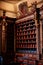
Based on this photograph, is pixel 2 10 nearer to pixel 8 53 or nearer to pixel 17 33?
pixel 17 33

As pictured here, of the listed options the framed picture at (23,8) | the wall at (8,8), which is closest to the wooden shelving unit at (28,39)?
the framed picture at (23,8)

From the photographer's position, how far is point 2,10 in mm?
6312

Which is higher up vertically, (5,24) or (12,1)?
(12,1)

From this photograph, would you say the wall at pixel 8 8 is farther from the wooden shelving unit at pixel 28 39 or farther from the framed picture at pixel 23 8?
the wooden shelving unit at pixel 28 39

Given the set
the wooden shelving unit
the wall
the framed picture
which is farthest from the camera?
the wall

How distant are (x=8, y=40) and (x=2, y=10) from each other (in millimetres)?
1425

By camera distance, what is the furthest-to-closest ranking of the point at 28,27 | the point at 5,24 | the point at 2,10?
the point at 2,10
the point at 5,24
the point at 28,27

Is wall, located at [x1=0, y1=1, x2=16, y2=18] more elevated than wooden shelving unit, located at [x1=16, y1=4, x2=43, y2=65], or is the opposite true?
wall, located at [x1=0, y1=1, x2=16, y2=18]

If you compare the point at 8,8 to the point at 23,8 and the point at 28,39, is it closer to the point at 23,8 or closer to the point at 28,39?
the point at 23,8

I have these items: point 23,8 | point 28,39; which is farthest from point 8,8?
point 28,39

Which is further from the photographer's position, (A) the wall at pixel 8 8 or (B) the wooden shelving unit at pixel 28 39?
(A) the wall at pixel 8 8

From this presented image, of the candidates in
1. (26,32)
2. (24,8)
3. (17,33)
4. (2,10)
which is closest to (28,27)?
(26,32)

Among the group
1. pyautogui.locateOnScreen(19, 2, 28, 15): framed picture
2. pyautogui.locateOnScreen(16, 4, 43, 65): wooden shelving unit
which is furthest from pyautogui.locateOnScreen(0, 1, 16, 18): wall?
pyautogui.locateOnScreen(16, 4, 43, 65): wooden shelving unit

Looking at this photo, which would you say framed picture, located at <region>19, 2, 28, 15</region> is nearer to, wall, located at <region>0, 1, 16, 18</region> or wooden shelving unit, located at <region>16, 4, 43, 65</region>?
wooden shelving unit, located at <region>16, 4, 43, 65</region>
